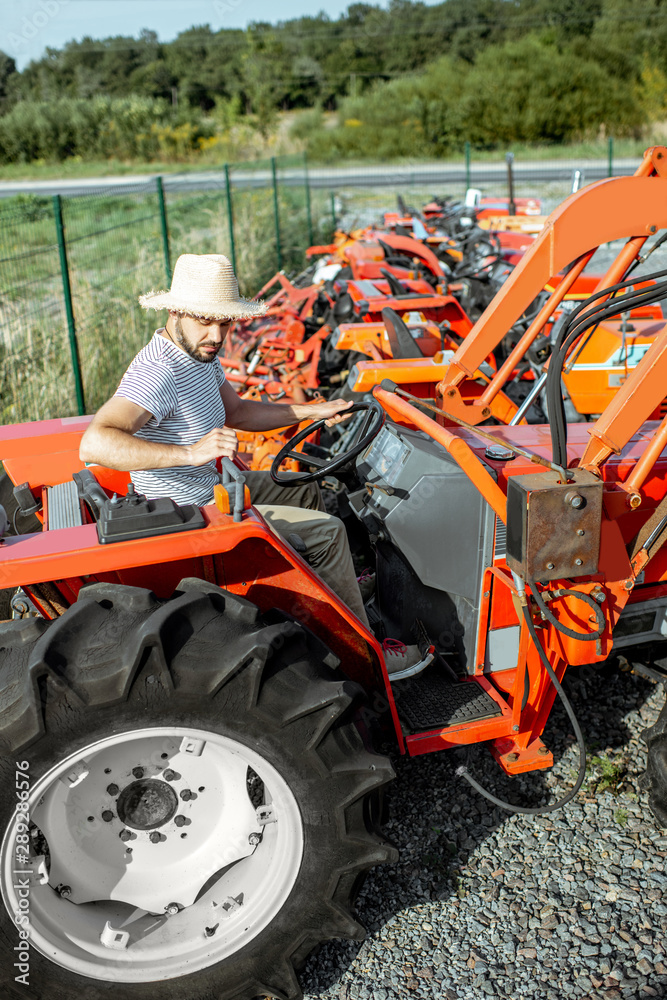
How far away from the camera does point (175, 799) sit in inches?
80.0

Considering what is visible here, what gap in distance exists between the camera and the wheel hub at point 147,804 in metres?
2.00

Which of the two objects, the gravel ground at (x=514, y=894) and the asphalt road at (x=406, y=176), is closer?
the gravel ground at (x=514, y=894)

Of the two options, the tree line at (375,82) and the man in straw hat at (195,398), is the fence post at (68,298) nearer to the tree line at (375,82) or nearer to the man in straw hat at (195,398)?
the man in straw hat at (195,398)

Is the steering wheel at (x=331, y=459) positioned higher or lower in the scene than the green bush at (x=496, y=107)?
lower

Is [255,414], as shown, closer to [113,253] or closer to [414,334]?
[414,334]

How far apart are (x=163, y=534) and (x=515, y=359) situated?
5.13 feet

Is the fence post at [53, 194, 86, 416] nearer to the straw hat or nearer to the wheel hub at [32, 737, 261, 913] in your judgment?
the straw hat

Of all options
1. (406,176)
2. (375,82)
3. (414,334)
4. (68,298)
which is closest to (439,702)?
(414,334)

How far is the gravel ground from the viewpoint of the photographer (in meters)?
2.08

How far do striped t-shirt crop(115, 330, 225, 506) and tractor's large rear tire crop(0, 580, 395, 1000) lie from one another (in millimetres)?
709

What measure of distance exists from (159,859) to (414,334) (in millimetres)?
3852

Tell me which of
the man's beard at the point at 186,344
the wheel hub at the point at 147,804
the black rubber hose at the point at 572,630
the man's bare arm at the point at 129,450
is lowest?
the wheel hub at the point at 147,804

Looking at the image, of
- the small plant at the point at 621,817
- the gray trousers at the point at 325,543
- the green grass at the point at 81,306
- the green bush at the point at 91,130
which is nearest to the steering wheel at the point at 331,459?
the gray trousers at the point at 325,543

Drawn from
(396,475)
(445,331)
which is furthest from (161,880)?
(445,331)
